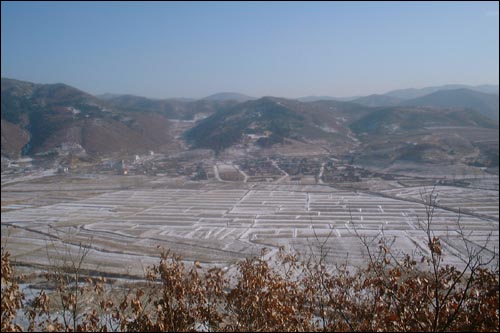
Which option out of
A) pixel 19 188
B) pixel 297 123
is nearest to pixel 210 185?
pixel 19 188

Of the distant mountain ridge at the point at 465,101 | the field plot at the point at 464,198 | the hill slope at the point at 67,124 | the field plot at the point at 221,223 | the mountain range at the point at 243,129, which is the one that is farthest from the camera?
the distant mountain ridge at the point at 465,101

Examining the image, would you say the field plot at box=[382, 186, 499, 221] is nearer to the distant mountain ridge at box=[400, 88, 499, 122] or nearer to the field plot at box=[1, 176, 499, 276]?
the field plot at box=[1, 176, 499, 276]

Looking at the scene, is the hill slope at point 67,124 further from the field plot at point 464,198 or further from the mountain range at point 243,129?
the field plot at point 464,198

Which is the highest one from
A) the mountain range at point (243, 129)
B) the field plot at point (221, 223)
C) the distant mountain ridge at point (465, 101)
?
the distant mountain ridge at point (465, 101)

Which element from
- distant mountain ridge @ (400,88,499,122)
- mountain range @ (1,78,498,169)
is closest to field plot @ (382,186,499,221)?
mountain range @ (1,78,498,169)

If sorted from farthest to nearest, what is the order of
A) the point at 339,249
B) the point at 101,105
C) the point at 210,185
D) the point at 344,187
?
1. the point at 101,105
2. the point at 210,185
3. the point at 344,187
4. the point at 339,249

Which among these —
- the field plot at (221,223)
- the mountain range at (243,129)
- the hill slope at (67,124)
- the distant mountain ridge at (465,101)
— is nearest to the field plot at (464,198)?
the field plot at (221,223)

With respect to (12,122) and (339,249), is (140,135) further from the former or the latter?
(339,249)

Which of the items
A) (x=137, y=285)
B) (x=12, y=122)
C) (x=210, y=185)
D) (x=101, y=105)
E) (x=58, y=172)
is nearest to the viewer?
(x=137, y=285)
